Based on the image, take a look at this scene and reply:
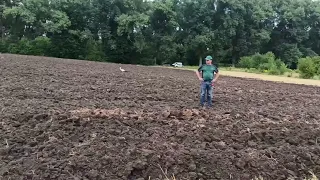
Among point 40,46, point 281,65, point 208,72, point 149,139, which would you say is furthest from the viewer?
point 40,46

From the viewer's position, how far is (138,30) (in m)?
55.1

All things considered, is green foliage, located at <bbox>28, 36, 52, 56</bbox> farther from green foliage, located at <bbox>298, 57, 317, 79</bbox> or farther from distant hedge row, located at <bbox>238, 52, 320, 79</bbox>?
green foliage, located at <bbox>298, 57, 317, 79</bbox>

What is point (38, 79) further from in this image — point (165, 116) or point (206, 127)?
point (206, 127)

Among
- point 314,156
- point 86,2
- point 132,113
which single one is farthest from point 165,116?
point 86,2

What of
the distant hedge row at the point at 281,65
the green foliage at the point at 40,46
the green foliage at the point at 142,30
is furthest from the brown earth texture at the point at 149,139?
the green foliage at the point at 40,46

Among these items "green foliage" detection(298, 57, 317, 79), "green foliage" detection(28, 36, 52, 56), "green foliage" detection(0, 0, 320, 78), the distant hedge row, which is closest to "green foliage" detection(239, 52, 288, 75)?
the distant hedge row

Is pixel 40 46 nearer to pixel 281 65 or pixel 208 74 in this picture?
pixel 281 65

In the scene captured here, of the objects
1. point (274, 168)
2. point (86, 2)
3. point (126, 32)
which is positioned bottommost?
point (274, 168)

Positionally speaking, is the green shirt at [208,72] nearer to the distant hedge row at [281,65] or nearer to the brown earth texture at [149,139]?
the brown earth texture at [149,139]

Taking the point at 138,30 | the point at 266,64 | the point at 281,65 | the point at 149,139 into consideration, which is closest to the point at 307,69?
the point at 281,65

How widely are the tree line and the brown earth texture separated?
135ft

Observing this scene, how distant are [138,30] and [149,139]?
158 ft

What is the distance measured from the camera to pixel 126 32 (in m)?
54.7

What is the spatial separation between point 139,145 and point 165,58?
49550 mm
